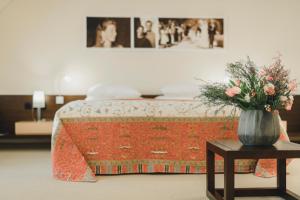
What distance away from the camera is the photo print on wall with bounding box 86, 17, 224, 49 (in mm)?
5449

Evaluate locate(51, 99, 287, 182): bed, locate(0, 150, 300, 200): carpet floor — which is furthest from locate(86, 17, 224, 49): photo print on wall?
locate(0, 150, 300, 200): carpet floor

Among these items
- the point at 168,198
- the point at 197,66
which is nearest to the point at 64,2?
the point at 197,66

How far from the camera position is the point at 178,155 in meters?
3.51

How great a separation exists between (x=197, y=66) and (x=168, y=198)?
3.09 meters

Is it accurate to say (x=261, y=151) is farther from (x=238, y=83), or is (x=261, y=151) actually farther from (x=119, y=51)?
(x=119, y=51)

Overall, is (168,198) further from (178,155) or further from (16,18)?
(16,18)

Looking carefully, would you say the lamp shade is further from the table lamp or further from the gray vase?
the gray vase

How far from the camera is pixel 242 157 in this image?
7.09ft

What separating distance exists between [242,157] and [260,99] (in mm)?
375

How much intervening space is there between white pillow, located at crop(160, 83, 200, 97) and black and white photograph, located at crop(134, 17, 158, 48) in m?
0.73

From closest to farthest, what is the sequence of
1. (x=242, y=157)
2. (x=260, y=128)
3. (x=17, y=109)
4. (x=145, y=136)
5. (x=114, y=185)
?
(x=242, y=157), (x=260, y=128), (x=114, y=185), (x=145, y=136), (x=17, y=109)

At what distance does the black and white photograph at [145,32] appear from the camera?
18.0 ft

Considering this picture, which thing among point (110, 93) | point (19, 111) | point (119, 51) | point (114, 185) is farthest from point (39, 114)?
point (114, 185)

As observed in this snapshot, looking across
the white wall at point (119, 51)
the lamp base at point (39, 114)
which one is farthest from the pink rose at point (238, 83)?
the lamp base at point (39, 114)
